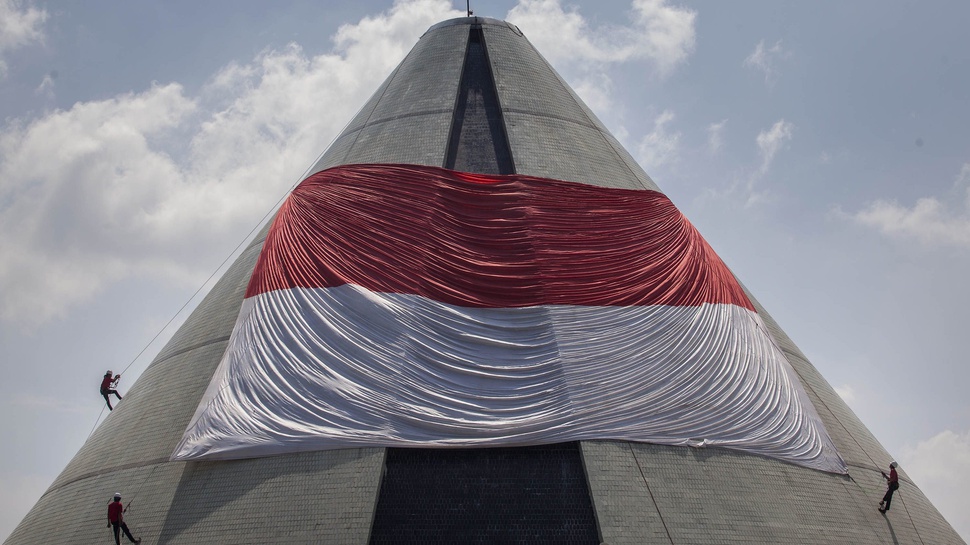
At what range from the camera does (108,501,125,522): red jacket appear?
12133mm

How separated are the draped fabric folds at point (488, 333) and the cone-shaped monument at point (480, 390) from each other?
41 millimetres

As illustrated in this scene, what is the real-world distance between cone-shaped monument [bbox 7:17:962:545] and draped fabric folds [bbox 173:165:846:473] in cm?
4

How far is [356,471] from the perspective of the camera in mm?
12383

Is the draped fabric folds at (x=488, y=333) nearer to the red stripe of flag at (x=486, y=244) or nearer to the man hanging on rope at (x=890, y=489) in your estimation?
the red stripe of flag at (x=486, y=244)

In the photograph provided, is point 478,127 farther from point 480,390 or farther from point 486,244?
point 480,390

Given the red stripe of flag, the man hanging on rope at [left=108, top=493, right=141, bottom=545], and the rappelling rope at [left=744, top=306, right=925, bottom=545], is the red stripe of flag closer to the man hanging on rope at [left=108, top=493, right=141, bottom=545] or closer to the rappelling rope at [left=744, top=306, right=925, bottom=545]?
the rappelling rope at [left=744, top=306, right=925, bottom=545]

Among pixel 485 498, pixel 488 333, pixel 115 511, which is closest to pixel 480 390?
pixel 488 333

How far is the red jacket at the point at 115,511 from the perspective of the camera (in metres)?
12.1

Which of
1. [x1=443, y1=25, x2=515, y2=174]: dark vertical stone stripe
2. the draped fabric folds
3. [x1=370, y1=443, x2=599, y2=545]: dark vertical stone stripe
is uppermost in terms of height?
[x1=443, y1=25, x2=515, y2=174]: dark vertical stone stripe

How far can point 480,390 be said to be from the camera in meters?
13.6

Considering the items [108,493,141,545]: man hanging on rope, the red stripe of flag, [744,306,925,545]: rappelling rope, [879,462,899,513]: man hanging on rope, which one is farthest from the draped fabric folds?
[108,493,141,545]: man hanging on rope

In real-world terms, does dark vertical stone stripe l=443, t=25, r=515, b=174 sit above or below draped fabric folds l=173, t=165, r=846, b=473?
above

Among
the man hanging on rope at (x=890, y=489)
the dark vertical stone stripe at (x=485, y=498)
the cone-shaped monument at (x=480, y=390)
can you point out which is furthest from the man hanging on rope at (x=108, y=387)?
the man hanging on rope at (x=890, y=489)

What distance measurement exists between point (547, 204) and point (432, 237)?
7.54 ft
